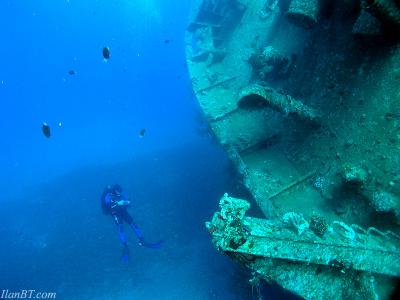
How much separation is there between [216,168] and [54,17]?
4925 inches

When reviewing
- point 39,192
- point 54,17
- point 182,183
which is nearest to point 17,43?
point 54,17

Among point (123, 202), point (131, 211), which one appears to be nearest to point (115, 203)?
point (123, 202)

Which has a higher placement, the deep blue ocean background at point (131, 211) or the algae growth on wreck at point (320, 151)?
the algae growth on wreck at point (320, 151)

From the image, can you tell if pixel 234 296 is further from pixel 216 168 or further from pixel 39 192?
pixel 39 192

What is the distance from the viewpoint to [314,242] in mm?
3486

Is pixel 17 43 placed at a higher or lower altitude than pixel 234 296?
lower

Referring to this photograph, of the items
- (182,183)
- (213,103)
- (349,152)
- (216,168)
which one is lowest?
(182,183)

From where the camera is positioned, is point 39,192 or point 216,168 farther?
point 39,192

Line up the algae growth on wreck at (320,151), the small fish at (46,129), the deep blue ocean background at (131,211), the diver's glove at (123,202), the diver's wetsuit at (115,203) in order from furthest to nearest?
the deep blue ocean background at (131,211), the diver's wetsuit at (115,203), the diver's glove at (123,202), the small fish at (46,129), the algae growth on wreck at (320,151)
